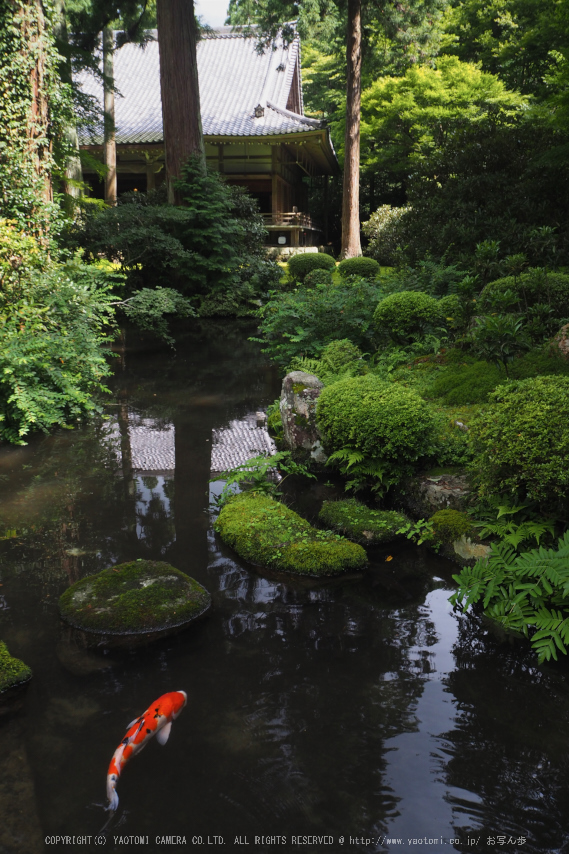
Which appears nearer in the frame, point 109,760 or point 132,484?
point 109,760

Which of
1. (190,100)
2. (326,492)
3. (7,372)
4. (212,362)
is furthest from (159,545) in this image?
(190,100)

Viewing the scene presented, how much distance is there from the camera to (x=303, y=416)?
20.7 feet

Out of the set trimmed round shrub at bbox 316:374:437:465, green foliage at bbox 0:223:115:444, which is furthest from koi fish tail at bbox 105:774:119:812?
green foliage at bbox 0:223:115:444

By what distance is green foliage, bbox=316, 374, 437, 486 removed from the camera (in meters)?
5.11

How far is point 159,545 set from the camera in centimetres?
475

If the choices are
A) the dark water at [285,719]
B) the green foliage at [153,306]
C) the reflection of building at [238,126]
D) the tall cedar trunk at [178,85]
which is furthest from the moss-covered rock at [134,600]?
the reflection of building at [238,126]

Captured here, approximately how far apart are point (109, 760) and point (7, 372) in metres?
4.71

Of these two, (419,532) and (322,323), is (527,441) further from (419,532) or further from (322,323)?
(322,323)

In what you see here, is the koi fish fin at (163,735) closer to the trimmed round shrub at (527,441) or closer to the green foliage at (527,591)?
the green foliage at (527,591)

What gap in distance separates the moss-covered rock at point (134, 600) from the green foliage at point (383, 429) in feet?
6.21

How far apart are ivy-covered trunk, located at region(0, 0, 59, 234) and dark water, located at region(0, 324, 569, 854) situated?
17.1ft

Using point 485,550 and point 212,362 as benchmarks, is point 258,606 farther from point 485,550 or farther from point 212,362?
point 212,362

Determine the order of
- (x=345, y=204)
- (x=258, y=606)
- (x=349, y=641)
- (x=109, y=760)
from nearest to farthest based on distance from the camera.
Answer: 1. (x=109, y=760)
2. (x=349, y=641)
3. (x=258, y=606)
4. (x=345, y=204)

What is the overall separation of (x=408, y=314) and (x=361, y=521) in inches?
172
